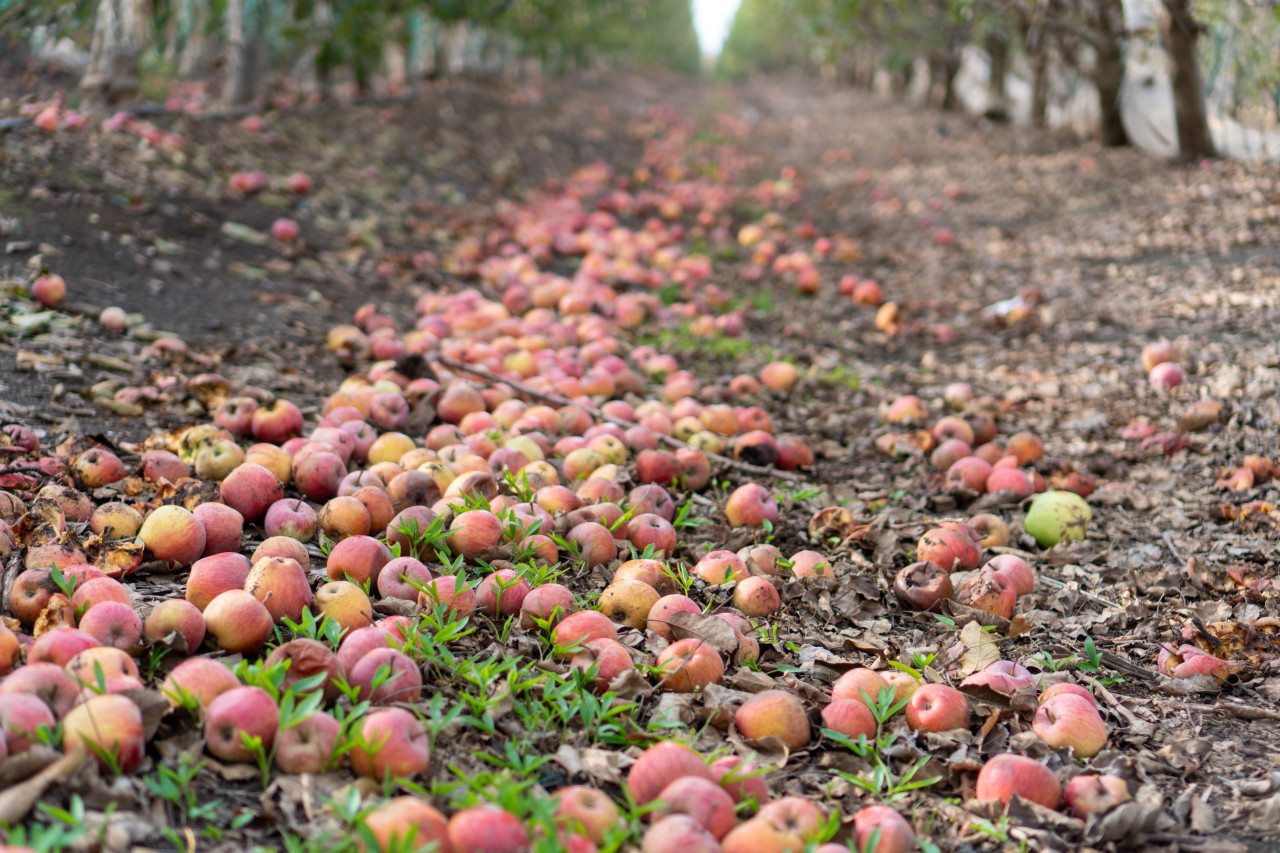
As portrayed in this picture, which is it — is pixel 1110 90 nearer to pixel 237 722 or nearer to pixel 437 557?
pixel 437 557

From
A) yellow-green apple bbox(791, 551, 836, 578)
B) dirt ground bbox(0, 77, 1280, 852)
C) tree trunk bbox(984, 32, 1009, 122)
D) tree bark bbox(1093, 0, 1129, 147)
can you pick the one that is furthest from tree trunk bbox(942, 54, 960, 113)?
yellow-green apple bbox(791, 551, 836, 578)

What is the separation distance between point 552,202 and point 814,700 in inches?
350

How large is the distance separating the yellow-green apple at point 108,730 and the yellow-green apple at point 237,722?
→ 0.15 metres

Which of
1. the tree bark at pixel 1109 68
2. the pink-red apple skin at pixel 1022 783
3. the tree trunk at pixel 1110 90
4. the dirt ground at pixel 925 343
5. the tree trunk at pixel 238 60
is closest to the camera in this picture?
Result: the pink-red apple skin at pixel 1022 783

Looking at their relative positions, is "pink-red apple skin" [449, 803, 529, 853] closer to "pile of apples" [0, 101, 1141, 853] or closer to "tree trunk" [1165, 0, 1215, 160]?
"pile of apples" [0, 101, 1141, 853]

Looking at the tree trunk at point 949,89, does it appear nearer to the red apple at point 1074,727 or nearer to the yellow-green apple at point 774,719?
the red apple at point 1074,727

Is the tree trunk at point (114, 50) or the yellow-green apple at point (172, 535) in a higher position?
the tree trunk at point (114, 50)

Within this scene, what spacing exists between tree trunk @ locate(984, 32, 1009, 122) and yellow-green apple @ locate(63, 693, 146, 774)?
16.2 meters

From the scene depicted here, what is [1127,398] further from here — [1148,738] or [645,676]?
[645,676]

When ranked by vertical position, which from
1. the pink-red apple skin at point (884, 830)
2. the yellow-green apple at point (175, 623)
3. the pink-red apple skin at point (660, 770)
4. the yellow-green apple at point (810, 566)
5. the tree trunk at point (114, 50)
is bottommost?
the pink-red apple skin at point (884, 830)

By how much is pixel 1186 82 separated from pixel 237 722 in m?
9.88

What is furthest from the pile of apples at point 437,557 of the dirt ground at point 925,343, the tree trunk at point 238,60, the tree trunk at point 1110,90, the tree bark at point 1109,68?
the tree trunk at point 1110,90

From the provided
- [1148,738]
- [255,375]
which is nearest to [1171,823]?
[1148,738]

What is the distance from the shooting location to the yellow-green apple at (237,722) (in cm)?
204
